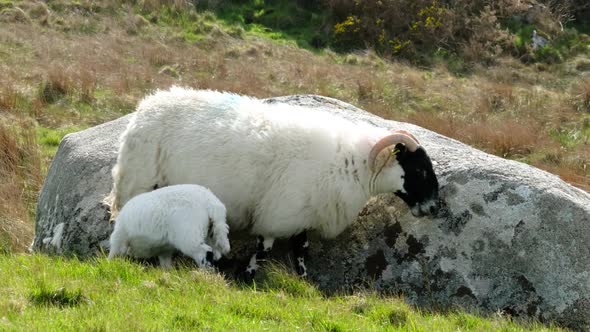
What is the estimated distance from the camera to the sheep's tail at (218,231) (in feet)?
27.0

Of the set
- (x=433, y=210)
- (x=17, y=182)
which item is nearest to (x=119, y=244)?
(x=433, y=210)

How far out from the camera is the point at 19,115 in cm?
1630

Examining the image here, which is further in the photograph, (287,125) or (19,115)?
(19,115)

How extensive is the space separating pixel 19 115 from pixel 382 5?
18.7 meters

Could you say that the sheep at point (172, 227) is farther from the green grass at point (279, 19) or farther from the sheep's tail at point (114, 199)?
the green grass at point (279, 19)

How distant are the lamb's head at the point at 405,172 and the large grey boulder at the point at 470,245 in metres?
0.28

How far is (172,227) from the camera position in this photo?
804 cm

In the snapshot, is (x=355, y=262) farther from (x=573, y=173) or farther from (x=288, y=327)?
(x=573, y=173)

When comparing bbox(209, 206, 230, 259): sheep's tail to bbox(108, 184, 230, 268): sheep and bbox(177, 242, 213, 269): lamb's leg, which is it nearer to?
bbox(108, 184, 230, 268): sheep

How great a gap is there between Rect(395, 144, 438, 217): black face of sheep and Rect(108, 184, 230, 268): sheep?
2.44 metres

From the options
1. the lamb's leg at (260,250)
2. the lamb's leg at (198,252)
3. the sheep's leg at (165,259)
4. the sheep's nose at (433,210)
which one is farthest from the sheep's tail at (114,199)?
Answer: the sheep's nose at (433,210)

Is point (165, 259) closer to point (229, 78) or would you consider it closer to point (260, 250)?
point (260, 250)

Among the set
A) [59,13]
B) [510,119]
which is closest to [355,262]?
[510,119]

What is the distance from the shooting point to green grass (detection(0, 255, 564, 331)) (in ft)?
19.4
